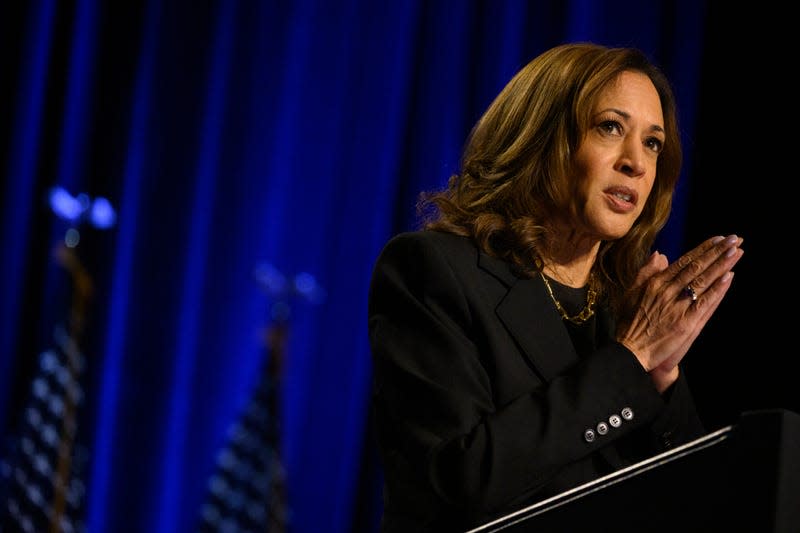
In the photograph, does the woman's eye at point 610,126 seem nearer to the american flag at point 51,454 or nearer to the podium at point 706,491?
the podium at point 706,491

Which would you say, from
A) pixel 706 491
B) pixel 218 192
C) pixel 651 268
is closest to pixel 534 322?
pixel 651 268

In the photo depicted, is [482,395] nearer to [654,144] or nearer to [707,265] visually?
[707,265]

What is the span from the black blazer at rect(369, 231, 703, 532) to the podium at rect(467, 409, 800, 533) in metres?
0.37

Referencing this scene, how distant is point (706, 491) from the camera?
944 millimetres

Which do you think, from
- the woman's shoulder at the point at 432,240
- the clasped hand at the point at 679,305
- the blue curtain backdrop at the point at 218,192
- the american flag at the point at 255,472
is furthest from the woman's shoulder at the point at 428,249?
the american flag at the point at 255,472

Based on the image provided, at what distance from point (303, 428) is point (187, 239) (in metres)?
0.88

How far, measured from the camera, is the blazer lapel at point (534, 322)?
5.09 ft

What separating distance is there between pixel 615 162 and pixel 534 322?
0.99 feet

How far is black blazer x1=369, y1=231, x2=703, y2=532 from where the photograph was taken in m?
1.38

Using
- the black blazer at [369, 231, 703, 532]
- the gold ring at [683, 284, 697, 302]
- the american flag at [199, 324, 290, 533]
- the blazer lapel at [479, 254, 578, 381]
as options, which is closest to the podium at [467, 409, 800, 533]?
the black blazer at [369, 231, 703, 532]

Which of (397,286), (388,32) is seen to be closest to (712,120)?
(388,32)

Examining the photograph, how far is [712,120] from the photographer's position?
339cm

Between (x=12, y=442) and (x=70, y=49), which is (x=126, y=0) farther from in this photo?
(x=12, y=442)

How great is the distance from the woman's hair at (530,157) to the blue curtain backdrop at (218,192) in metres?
2.09
